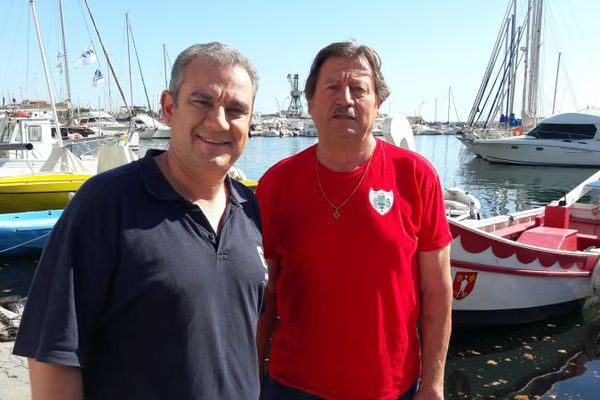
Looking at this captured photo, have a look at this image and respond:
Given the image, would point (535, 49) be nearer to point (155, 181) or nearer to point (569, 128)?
point (569, 128)

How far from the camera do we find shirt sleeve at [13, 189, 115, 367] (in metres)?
1.47

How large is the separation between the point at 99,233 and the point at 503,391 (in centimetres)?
589

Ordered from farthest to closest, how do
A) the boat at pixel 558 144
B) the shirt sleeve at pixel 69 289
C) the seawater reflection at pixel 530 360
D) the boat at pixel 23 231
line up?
the boat at pixel 558 144
the boat at pixel 23 231
the seawater reflection at pixel 530 360
the shirt sleeve at pixel 69 289

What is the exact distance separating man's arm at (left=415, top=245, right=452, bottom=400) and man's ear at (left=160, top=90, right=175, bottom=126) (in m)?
1.24

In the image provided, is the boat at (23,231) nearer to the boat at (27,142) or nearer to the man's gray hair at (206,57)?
the boat at (27,142)

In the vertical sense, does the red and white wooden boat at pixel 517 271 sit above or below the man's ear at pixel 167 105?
below

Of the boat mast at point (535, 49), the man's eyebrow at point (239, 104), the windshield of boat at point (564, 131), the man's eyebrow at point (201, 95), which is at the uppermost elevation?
the boat mast at point (535, 49)

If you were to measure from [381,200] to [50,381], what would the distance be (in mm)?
1411

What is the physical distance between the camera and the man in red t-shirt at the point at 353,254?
231cm

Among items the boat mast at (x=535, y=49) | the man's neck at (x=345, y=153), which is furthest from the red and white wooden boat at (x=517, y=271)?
the boat mast at (x=535, y=49)

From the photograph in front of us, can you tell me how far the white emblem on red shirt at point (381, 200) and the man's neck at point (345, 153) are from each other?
164mm

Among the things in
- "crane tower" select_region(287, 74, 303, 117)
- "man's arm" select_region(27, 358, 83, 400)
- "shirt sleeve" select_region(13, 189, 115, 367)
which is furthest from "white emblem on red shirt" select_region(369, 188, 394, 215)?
"crane tower" select_region(287, 74, 303, 117)

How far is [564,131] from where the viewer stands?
36.4 m

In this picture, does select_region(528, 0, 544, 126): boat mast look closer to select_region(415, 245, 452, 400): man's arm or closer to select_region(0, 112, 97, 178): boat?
select_region(0, 112, 97, 178): boat
